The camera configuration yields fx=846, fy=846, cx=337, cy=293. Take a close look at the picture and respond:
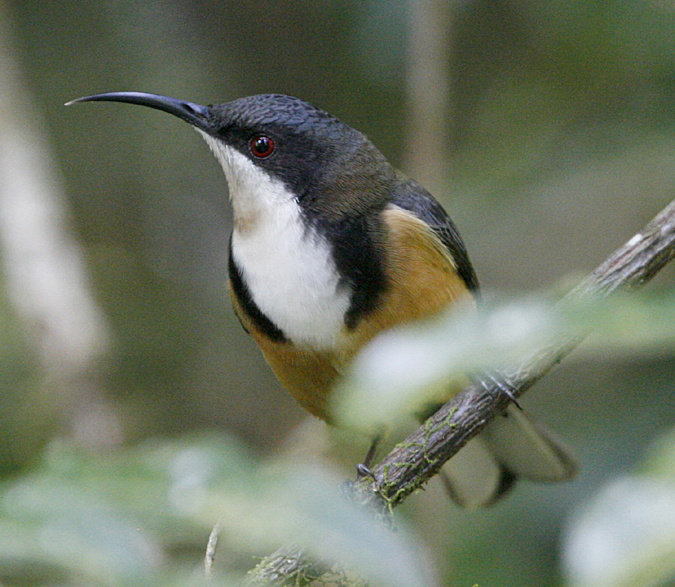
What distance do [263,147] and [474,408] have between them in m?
1.40

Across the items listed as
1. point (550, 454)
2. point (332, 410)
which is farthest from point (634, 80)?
point (332, 410)

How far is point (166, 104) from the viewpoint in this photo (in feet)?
11.6

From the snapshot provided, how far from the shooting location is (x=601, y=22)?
16.1ft

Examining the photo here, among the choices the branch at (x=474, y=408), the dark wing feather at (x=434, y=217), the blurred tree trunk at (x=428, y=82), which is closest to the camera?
the branch at (x=474, y=408)

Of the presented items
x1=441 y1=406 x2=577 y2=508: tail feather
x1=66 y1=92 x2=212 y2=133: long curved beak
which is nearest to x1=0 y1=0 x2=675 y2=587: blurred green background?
x1=441 y1=406 x2=577 y2=508: tail feather

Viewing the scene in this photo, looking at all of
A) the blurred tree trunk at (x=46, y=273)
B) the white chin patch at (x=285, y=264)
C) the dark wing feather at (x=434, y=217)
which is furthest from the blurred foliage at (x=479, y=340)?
the blurred tree trunk at (x=46, y=273)

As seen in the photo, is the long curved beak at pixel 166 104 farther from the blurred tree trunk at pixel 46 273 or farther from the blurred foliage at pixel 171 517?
the blurred foliage at pixel 171 517

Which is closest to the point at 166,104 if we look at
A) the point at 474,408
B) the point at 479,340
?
the point at 474,408

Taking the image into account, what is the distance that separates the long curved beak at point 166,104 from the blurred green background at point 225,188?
134 cm

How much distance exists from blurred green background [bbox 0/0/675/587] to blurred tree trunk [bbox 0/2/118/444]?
13 millimetres

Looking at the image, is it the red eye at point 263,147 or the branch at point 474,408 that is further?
the red eye at point 263,147

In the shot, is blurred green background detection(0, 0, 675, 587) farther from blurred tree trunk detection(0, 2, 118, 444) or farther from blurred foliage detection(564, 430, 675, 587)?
blurred foliage detection(564, 430, 675, 587)

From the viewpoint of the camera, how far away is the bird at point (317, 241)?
3.22 metres

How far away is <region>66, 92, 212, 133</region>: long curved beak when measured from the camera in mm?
3508
